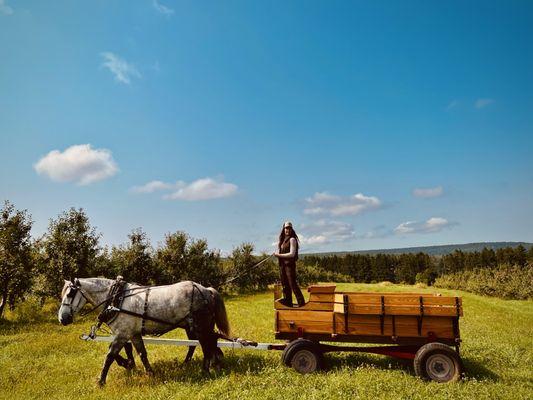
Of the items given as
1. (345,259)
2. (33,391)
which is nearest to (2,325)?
(33,391)

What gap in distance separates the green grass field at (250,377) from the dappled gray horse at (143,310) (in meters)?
0.86

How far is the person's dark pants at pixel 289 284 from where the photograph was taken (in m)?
10.3

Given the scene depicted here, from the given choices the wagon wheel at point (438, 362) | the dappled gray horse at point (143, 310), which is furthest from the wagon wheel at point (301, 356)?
the wagon wheel at point (438, 362)

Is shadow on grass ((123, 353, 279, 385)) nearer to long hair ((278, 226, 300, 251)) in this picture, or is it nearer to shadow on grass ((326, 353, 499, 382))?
shadow on grass ((326, 353, 499, 382))

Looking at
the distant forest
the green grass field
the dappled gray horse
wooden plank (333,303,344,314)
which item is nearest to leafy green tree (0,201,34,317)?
the green grass field

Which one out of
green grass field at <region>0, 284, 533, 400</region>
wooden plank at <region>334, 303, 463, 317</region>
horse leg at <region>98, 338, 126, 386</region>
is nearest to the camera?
green grass field at <region>0, 284, 533, 400</region>

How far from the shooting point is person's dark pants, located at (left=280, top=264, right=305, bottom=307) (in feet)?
33.7

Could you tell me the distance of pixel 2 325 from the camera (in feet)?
66.7

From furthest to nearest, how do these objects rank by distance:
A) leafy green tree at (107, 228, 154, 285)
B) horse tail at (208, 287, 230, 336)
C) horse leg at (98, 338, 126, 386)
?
leafy green tree at (107, 228, 154, 285), horse tail at (208, 287, 230, 336), horse leg at (98, 338, 126, 386)

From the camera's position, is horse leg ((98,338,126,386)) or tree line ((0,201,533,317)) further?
tree line ((0,201,533,317))

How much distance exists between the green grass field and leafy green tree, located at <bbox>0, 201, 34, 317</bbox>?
8.62 metres

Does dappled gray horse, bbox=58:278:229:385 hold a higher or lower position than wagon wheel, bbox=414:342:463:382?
higher

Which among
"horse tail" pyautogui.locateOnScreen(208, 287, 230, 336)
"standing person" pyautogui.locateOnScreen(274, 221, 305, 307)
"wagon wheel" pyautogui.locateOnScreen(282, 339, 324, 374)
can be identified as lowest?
"wagon wheel" pyautogui.locateOnScreen(282, 339, 324, 374)

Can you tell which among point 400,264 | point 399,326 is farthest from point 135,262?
point 400,264
